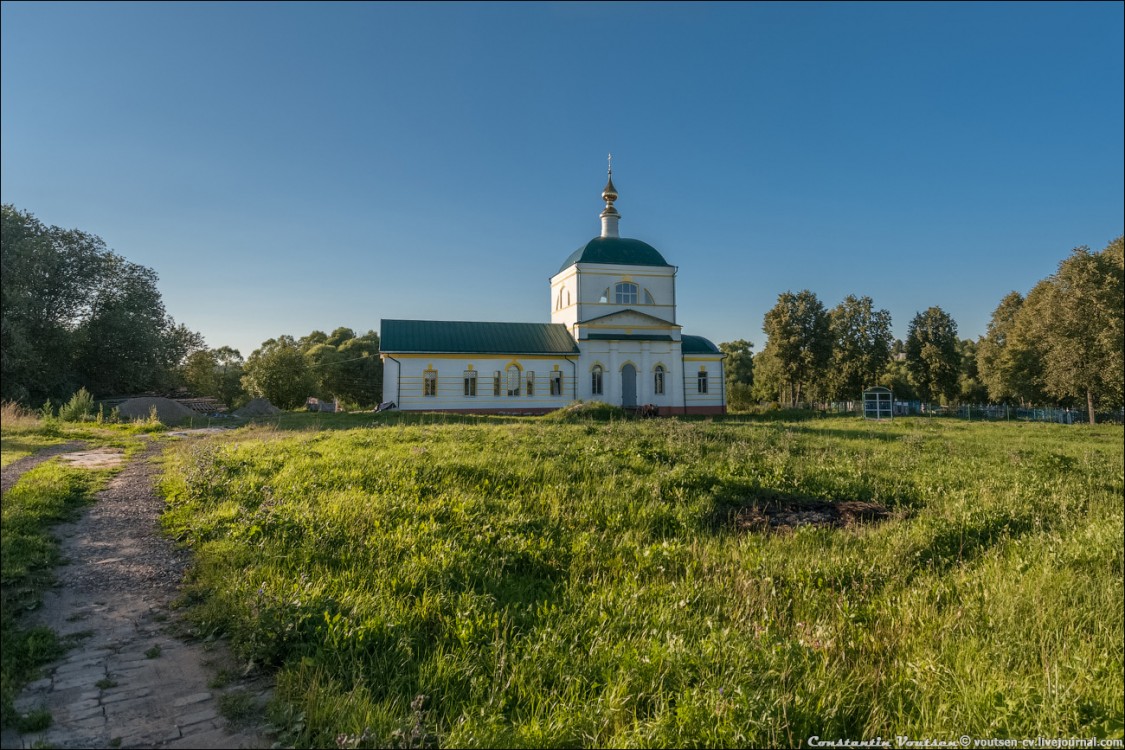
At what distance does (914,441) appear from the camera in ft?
31.9

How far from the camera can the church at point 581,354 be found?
31.6m

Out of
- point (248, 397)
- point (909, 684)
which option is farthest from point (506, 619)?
point (248, 397)

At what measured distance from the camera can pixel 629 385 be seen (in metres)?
34.8

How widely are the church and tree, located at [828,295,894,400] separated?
13.6 metres

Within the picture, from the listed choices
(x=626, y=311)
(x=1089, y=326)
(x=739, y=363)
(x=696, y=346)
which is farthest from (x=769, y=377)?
(x=1089, y=326)

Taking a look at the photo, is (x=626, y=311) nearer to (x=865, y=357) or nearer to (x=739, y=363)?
(x=865, y=357)

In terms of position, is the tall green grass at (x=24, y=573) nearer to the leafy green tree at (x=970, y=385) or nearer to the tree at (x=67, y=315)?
the tree at (x=67, y=315)

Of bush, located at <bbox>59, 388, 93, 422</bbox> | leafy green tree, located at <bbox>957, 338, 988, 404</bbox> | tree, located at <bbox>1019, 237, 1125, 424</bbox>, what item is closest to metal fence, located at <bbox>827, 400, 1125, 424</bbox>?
tree, located at <bbox>1019, 237, 1125, 424</bbox>

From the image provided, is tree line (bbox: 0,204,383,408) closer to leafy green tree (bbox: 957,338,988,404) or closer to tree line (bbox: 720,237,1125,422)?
tree line (bbox: 720,237,1125,422)

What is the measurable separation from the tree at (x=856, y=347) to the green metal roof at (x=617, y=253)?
1773cm

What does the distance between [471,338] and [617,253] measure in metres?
10.7

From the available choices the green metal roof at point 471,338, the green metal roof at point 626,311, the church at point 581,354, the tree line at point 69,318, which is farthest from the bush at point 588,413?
the tree line at point 69,318

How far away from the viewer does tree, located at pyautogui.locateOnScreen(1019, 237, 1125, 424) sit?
419cm

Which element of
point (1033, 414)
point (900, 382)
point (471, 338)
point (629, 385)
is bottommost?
point (1033, 414)
